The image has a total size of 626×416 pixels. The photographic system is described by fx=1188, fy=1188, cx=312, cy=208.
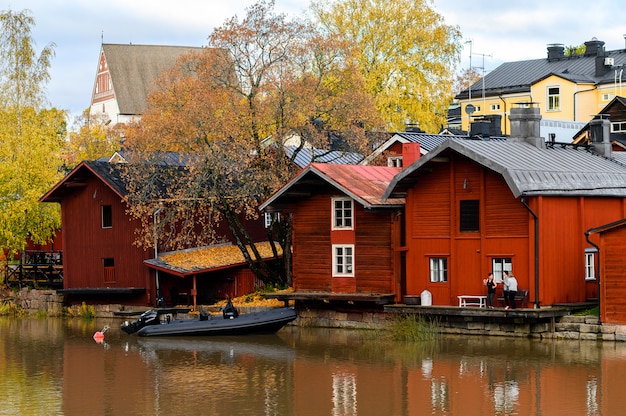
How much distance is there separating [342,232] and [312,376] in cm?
1140

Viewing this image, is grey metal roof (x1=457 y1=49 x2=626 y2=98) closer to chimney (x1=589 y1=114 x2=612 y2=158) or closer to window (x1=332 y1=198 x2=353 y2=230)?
chimney (x1=589 y1=114 x2=612 y2=158)

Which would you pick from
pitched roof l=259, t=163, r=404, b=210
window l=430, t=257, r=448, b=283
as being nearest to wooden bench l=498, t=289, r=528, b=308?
window l=430, t=257, r=448, b=283

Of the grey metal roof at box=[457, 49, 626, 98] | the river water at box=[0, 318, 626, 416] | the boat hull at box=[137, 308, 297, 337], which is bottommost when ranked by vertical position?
the river water at box=[0, 318, 626, 416]

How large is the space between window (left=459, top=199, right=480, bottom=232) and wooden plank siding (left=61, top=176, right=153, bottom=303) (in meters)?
16.1

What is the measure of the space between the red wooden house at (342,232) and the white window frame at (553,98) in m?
35.1

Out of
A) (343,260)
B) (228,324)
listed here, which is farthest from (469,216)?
(228,324)

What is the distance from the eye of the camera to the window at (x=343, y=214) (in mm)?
43375

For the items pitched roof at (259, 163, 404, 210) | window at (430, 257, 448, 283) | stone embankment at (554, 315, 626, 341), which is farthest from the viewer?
pitched roof at (259, 163, 404, 210)

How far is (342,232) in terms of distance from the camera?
4338 centimetres

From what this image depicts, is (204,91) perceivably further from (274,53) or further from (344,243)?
(344,243)

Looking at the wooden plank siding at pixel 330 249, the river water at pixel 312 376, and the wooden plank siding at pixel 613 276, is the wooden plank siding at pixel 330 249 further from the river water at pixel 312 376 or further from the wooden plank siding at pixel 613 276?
the wooden plank siding at pixel 613 276

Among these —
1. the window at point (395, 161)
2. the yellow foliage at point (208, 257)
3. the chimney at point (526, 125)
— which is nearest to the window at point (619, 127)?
the window at point (395, 161)

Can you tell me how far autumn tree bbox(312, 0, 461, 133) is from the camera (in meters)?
74.0

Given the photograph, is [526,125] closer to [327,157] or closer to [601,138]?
[601,138]
